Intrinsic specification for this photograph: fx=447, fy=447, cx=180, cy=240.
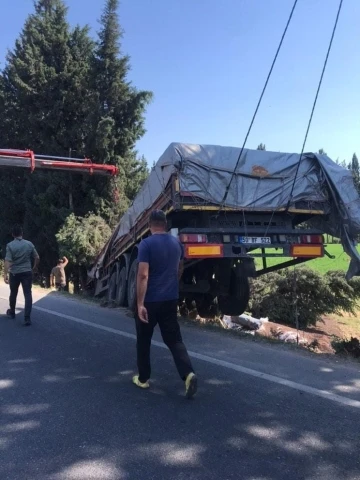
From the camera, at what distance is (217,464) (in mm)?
3004

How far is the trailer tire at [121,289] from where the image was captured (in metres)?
10.7

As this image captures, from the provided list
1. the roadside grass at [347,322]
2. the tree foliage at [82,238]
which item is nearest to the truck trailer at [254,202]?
the roadside grass at [347,322]

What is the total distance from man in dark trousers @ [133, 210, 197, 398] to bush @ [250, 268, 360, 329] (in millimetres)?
14269

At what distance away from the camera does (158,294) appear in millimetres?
4254

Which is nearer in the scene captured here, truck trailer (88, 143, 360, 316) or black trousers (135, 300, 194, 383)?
black trousers (135, 300, 194, 383)

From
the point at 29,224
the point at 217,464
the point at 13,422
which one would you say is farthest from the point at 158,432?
the point at 29,224

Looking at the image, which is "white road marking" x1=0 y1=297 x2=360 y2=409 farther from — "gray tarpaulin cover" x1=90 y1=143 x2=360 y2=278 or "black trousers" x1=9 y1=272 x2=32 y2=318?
"gray tarpaulin cover" x1=90 y1=143 x2=360 y2=278

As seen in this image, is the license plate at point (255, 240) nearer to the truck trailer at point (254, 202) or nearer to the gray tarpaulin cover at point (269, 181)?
the truck trailer at point (254, 202)

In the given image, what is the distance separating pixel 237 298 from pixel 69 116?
821 inches

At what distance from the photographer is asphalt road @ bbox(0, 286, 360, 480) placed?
2.98 meters

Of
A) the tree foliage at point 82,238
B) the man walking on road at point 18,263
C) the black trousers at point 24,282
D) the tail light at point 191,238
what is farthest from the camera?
the tree foliage at point 82,238

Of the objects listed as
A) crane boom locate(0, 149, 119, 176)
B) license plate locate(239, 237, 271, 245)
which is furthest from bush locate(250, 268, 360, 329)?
license plate locate(239, 237, 271, 245)

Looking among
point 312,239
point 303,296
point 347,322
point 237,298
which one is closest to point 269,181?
point 312,239

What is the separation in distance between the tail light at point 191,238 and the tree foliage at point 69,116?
698 inches
